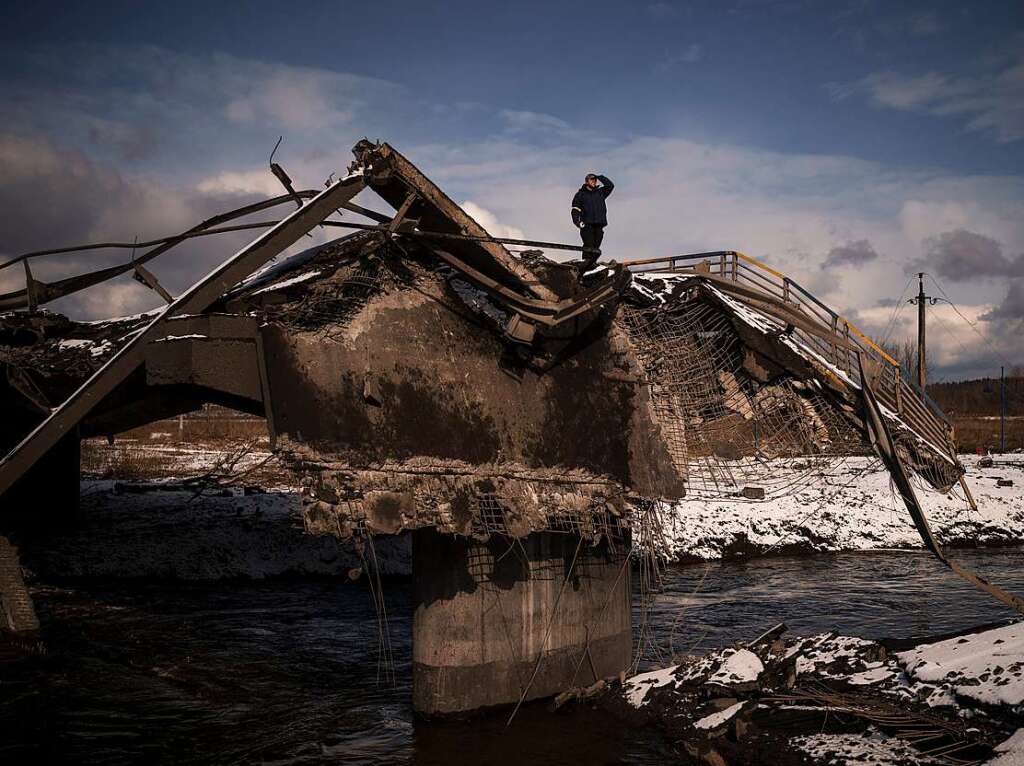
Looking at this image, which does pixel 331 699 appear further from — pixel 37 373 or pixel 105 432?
pixel 105 432

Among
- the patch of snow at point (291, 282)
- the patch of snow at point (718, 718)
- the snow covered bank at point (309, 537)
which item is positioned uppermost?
the patch of snow at point (291, 282)

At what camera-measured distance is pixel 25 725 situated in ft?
27.7

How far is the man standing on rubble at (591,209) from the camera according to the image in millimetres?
8953

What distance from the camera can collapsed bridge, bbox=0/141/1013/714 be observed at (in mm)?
7383

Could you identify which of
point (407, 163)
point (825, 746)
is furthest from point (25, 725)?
point (825, 746)

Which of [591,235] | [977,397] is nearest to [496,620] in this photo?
[591,235]

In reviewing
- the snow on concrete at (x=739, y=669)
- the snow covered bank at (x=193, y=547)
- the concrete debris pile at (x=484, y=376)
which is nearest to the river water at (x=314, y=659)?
the snow covered bank at (x=193, y=547)

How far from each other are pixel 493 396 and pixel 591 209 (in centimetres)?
218

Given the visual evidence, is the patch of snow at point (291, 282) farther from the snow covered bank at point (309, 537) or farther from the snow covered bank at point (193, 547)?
the snow covered bank at point (193, 547)

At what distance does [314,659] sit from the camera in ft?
34.6

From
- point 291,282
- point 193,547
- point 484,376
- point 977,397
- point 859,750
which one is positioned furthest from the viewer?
point 977,397

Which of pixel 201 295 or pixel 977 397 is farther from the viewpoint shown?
pixel 977 397

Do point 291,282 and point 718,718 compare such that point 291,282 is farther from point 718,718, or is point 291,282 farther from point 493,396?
point 718,718

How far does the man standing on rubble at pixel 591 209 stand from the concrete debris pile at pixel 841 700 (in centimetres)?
413
